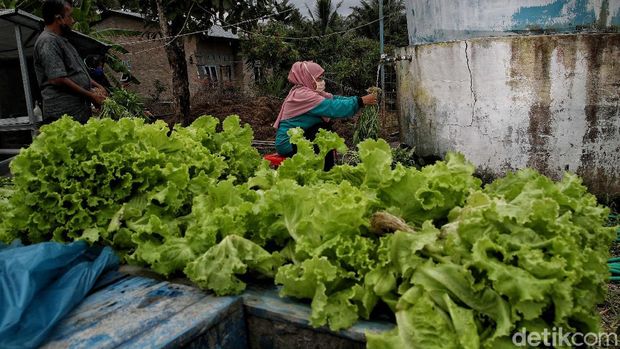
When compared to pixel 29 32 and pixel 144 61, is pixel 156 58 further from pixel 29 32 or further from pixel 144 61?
pixel 29 32

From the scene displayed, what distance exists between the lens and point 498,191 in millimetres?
2627

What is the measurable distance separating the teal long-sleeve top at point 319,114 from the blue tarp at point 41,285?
344cm

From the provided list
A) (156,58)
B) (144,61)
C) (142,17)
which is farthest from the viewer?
(156,58)

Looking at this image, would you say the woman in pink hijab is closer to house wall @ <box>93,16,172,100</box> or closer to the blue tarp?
the blue tarp

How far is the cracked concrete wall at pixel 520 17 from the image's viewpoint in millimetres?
5602

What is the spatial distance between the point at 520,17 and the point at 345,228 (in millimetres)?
4850

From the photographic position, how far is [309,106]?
19.5 feet

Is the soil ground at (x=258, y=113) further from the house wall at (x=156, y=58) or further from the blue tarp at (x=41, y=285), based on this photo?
the blue tarp at (x=41, y=285)

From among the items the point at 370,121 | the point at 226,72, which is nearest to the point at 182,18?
the point at 370,121

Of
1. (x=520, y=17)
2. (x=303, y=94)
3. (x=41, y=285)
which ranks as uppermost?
(x=520, y=17)

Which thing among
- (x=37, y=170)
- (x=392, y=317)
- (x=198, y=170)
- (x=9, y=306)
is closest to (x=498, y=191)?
(x=392, y=317)

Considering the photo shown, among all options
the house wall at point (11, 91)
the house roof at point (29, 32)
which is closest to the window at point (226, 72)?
the house wall at point (11, 91)

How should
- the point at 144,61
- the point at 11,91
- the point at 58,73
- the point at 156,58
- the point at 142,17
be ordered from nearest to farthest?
the point at 58,73 → the point at 11,91 → the point at 142,17 → the point at 144,61 → the point at 156,58

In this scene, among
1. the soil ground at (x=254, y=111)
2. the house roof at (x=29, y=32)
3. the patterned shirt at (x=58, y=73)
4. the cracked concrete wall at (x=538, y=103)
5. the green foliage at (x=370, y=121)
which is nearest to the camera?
the patterned shirt at (x=58, y=73)
